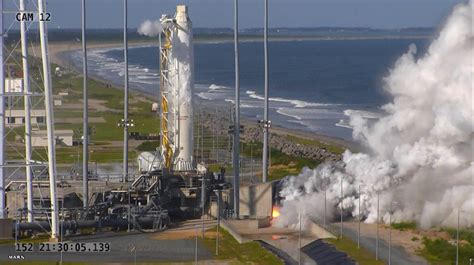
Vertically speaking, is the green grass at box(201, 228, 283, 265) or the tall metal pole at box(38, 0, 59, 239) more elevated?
the tall metal pole at box(38, 0, 59, 239)

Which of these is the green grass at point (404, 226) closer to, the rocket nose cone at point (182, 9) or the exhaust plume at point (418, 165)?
the exhaust plume at point (418, 165)

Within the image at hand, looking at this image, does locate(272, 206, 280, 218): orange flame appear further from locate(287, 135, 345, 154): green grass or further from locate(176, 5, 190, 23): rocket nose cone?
locate(287, 135, 345, 154): green grass

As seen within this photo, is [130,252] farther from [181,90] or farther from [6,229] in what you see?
[181,90]

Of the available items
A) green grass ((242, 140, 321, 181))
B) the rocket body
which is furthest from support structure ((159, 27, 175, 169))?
→ green grass ((242, 140, 321, 181))

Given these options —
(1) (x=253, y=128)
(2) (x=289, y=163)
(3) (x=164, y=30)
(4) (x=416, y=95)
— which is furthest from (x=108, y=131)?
(4) (x=416, y=95)

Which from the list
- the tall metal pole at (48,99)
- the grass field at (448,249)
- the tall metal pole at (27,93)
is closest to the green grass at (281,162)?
the grass field at (448,249)

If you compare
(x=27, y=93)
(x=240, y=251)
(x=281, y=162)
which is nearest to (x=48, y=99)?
(x=27, y=93)
